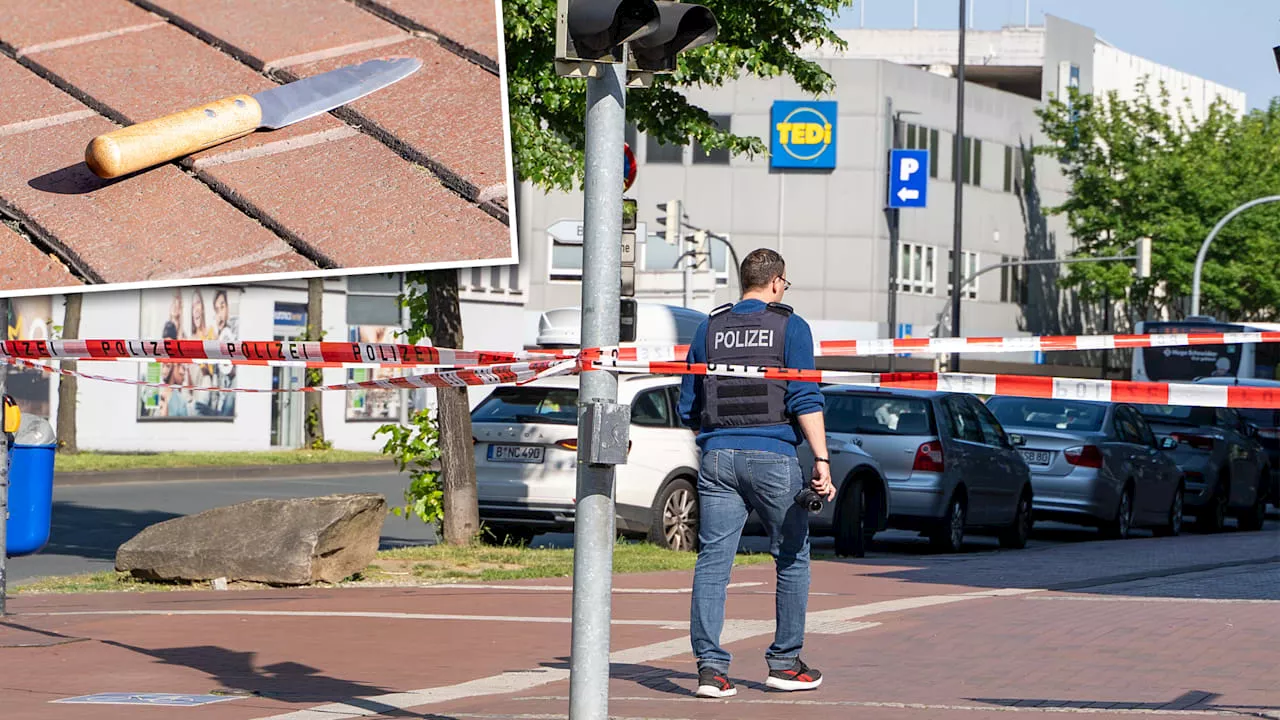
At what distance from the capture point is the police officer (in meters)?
7.61

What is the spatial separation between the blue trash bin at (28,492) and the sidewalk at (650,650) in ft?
1.48

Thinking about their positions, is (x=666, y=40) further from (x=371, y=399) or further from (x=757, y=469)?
(x=371, y=399)

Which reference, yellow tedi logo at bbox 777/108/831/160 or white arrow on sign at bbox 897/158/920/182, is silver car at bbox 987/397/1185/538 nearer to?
white arrow on sign at bbox 897/158/920/182

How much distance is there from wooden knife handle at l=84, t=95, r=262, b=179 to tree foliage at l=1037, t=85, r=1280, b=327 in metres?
53.2

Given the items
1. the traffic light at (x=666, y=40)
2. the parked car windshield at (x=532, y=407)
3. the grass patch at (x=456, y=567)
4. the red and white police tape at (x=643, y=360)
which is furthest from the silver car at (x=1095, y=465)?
the traffic light at (x=666, y=40)

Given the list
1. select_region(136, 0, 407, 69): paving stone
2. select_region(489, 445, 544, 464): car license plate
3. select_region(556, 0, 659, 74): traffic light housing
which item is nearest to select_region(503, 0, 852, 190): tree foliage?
select_region(489, 445, 544, 464): car license plate

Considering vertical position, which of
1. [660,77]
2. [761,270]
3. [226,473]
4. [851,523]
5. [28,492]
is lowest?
[226,473]

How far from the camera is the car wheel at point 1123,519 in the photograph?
19.4 meters

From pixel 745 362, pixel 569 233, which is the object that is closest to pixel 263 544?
pixel 569 233

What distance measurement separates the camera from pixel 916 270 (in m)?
61.5

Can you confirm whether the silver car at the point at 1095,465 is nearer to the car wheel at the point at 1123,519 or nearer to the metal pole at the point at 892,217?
the car wheel at the point at 1123,519

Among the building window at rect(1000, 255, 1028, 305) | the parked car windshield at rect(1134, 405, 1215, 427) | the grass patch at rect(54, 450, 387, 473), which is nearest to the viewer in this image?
the parked car windshield at rect(1134, 405, 1215, 427)

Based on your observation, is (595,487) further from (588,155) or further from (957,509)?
(957,509)

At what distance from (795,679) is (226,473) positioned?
2268 cm
